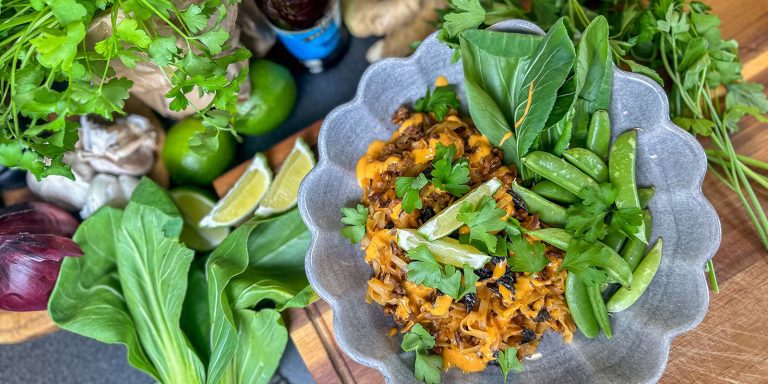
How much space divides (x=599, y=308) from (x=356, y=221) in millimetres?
636

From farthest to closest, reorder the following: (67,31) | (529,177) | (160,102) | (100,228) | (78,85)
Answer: (160,102) < (100,228) < (529,177) < (78,85) < (67,31)

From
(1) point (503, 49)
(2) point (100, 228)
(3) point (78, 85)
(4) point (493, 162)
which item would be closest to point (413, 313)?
(4) point (493, 162)

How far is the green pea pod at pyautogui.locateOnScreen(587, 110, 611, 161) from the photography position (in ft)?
4.91

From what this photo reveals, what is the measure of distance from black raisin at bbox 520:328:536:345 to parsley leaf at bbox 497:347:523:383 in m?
0.04

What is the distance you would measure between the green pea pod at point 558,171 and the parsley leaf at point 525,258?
178 mm

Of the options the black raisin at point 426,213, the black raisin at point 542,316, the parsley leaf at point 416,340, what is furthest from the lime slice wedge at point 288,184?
the black raisin at point 542,316

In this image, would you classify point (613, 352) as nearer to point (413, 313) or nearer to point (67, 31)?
point (413, 313)

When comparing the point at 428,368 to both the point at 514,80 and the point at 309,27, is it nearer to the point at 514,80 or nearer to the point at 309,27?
the point at 514,80

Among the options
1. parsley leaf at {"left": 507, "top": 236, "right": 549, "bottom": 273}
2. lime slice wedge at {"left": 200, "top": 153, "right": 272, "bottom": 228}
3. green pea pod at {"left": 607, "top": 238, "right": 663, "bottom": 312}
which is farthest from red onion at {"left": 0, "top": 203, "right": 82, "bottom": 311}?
green pea pod at {"left": 607, "top": 238, "right": 663, "bottom": 312}

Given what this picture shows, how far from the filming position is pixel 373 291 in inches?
60.5

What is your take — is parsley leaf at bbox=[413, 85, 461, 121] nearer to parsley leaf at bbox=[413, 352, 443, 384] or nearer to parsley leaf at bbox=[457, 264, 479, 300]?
parsley leaf at bbox=[457, 264, 479, 300]

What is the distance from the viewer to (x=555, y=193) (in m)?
1.48

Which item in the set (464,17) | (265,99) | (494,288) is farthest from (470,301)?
(265,99)

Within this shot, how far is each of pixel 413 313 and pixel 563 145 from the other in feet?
1.82
